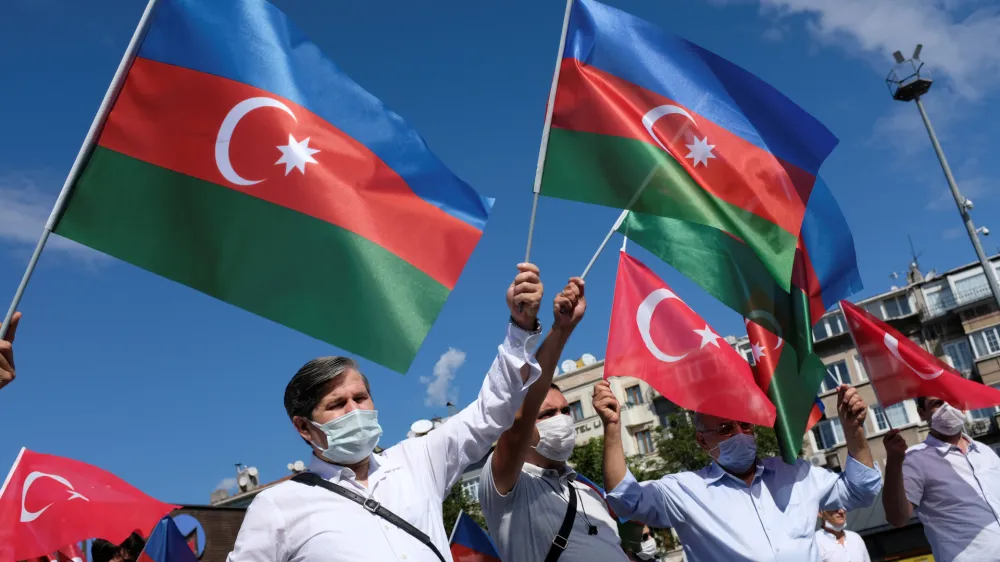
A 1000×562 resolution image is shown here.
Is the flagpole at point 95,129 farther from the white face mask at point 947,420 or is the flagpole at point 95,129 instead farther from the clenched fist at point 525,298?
the white face mask at point 947,420

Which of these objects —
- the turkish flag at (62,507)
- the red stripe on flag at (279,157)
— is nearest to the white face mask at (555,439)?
the red stripe on flag at (279,157)

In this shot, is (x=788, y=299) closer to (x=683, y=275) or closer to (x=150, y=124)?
(x=683, y=275)

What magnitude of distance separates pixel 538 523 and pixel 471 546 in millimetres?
2659

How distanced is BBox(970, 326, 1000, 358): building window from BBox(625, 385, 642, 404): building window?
58.3 feet

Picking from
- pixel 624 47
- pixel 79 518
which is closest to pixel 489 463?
pixel 624 47

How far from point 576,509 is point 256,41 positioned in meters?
2.94

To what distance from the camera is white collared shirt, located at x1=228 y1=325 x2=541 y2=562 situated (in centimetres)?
342

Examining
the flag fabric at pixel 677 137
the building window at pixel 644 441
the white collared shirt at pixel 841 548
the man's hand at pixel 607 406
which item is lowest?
the white collared shirt at pixel 841 548

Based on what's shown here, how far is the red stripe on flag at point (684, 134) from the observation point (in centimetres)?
555

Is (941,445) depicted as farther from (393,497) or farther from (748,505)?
(393,497)

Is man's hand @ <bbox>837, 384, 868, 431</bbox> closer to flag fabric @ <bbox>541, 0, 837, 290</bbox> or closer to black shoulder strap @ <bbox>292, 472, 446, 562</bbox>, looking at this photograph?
flag fabric @ <bbox>541, 0, 837, 290</bbox>

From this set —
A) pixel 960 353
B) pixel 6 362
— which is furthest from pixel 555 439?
pixel 960 353

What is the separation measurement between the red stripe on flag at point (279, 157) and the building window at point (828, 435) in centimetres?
4707

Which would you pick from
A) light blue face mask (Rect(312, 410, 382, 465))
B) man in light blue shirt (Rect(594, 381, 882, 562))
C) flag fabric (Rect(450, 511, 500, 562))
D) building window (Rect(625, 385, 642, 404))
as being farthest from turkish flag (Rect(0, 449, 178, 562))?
building window (Rect(625, 385, 642, 404))
